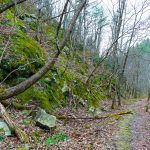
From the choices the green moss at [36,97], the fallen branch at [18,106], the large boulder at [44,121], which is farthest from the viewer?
the green moss at [36,97]

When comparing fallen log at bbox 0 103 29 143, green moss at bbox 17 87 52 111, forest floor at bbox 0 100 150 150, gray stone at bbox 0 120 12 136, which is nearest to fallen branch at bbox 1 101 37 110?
forest floor at bbox 0 100 150 150

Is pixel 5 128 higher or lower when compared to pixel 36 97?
lower

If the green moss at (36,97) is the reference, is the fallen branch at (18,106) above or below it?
below

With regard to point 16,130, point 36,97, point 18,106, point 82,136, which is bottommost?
point 82,136

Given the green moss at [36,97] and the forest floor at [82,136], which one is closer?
the forest floor at [82,136]

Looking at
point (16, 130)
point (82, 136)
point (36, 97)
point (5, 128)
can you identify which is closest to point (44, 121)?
point (82, 136)

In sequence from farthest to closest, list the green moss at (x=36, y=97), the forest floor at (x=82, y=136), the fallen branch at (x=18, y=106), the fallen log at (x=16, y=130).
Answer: the green moss at (x=36, y=97) → the fallen branch at (x=18, y=106) → the forest floor at (x=82, y=136) → the fallen log at (x=16, y=130)

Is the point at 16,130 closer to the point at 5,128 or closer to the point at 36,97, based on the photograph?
the point at 5,128

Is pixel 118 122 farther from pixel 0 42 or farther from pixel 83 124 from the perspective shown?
pixel 0 42

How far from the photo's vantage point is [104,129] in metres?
11.7

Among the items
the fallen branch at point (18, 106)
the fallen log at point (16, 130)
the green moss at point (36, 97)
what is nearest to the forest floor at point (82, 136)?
the fallen log at point (16, 130)

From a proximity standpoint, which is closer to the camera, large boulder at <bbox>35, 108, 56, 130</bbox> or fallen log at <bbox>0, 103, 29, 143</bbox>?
fallen log at <bbox>0, 103, 29, 143</bbox>

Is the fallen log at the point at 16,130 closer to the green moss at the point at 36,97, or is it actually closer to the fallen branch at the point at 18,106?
the fallen branch at the point at 18,106

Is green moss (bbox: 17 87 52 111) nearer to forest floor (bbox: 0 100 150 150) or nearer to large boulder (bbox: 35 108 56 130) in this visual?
forest floor (bbox: 0 100 150 150)
